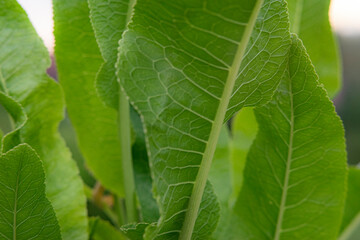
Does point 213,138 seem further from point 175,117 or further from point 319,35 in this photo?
point 319,35

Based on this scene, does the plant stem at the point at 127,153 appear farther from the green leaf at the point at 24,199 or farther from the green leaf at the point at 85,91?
the green leaf at the point at 24,199

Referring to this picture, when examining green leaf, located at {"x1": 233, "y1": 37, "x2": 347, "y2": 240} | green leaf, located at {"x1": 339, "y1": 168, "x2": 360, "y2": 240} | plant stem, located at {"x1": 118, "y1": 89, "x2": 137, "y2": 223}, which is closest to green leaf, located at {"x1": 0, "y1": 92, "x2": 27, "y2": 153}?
plant stem, located at {"x1": 118, "y1": 89, "x2": 137, "y2": 223}

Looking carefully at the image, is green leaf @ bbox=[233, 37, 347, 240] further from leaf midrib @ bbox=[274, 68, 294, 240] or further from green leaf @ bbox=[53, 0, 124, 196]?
green leaf @ bbox=[53, 0, 124, 196]

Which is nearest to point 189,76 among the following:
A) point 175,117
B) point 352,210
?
→ point 175,117

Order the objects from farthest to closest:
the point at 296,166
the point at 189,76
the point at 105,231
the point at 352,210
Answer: the point at 352,210 < the point at 105,231 < the point at 296,166 < the point at 189,76

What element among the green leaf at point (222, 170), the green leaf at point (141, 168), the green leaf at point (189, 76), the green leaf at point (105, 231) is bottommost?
the green leaf at point (105, 231)

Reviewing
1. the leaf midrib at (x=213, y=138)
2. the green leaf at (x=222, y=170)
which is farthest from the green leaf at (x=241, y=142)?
the leaf midrib at (x=213, y=138)

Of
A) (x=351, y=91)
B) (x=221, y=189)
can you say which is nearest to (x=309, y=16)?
(x=221, y=189)
